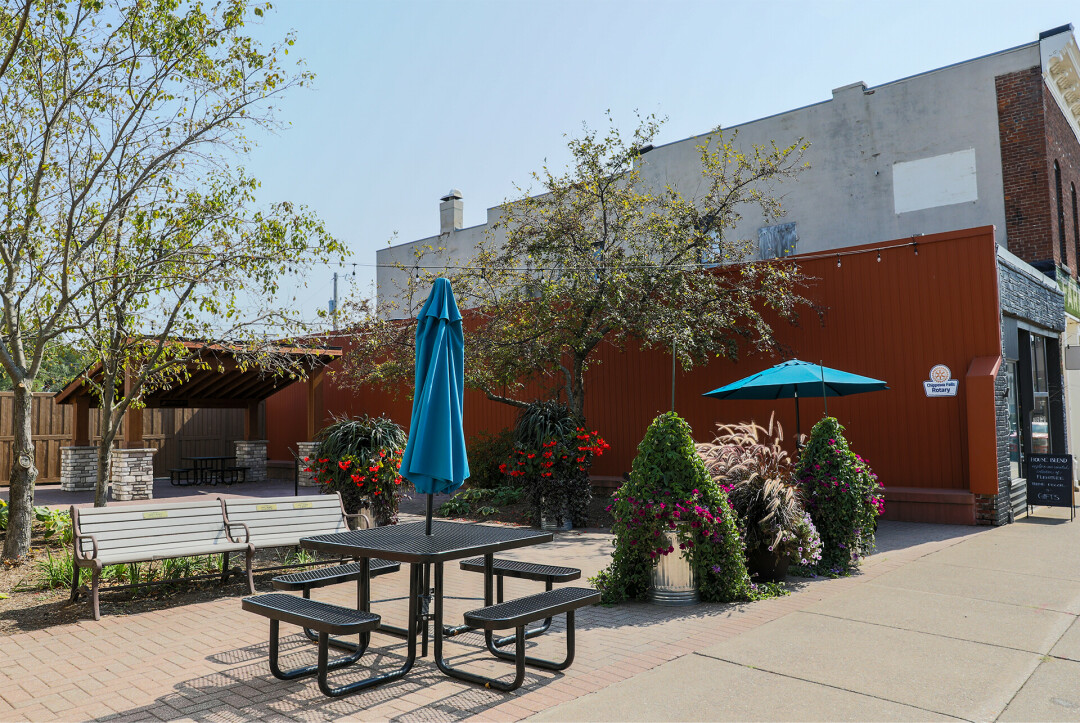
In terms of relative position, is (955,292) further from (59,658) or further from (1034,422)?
(59,658)

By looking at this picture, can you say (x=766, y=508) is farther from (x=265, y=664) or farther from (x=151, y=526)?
(x=151, y=526)

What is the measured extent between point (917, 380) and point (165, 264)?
10.6 m

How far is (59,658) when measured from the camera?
516cm

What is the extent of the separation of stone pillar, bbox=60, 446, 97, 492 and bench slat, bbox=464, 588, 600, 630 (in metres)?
16.2

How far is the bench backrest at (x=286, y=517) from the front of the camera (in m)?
7.50

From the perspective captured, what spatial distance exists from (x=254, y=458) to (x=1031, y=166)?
1959cm

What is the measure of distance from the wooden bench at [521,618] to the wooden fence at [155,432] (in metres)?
17.1

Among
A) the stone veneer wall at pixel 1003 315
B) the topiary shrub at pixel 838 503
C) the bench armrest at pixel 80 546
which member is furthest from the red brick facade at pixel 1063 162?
the bench armrest at pixel 80 546

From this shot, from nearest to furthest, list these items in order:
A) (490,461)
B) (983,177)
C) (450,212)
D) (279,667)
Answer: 1. (279,667)
2. (490,461)
3. (983,177)
4. (450,212)

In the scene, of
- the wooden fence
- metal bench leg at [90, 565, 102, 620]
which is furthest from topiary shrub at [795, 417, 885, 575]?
the wooden fence

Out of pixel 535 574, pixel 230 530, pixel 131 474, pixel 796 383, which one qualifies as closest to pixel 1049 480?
pixel 796 383

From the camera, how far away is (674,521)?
6.43 m

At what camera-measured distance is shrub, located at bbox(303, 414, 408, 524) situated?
9.48 metres

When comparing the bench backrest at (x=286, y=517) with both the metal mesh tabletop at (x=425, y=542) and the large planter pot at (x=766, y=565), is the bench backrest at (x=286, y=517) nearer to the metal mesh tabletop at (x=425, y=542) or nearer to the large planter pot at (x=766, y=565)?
the metal mesh tabletop at (x=425, y=542)
